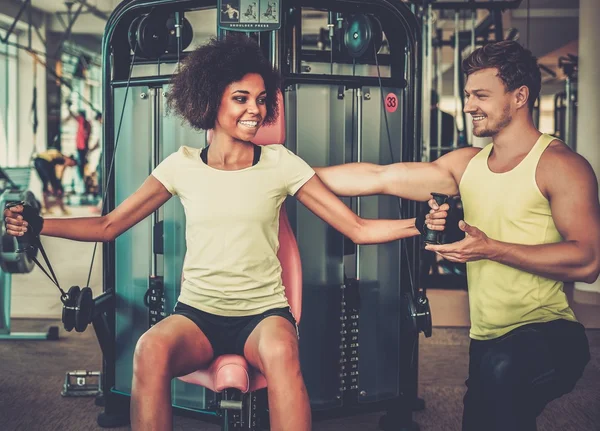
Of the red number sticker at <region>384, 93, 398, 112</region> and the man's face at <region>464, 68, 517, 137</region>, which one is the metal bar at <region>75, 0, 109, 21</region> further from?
the man's face at <region>464, 68, 517, 137</region>

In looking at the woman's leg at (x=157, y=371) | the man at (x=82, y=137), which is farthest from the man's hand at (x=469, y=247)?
the man at (x=82, y=137)

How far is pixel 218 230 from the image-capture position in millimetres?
2012

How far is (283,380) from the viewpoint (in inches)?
70.1

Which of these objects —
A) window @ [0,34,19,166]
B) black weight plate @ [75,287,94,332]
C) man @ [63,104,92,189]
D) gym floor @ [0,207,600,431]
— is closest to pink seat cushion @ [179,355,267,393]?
black weight plate @ [75,287,94,332]

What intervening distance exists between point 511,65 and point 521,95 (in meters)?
0.09

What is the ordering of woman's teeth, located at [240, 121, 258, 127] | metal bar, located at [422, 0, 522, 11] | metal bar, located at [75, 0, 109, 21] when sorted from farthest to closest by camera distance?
metal bar, located at [75, 0, 109, 21], metal bar, located at [422, 0, 522, 11], woman's teeth, located at [240, 121, 258, 127]

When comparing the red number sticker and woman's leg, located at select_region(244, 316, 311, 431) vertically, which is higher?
the red number sticker

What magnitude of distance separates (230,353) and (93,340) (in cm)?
246

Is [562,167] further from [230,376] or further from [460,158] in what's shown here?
[230,376]

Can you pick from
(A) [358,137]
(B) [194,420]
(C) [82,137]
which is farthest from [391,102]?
(C) [82,137]

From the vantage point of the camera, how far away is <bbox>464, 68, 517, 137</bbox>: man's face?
1979 millimetres

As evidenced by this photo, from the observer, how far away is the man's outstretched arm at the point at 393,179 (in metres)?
2.23

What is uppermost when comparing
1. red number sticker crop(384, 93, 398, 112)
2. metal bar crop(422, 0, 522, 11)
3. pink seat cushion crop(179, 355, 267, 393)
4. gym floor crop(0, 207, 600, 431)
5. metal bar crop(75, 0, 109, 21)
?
metal bar crop(75, 0, 109, 21)

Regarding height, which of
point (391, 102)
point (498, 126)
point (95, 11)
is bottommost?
point (498, 126)
